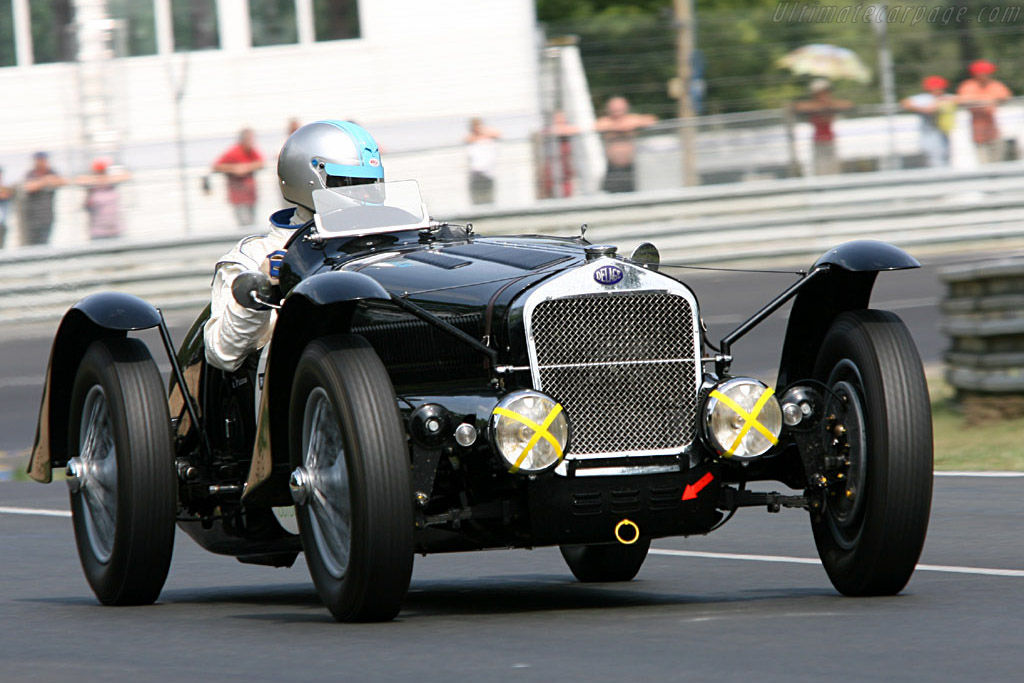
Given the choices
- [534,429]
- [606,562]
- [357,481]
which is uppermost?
[534,429]

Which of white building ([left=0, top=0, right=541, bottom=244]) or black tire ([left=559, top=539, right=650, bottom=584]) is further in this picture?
white building ([left=0, top=0, right=541, bottom=244])

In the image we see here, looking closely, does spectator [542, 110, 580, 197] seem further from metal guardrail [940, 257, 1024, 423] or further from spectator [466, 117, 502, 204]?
metal guardrail [940, 257, 1024, 423]

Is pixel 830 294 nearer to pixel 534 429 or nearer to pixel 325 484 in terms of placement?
pixel 534 429

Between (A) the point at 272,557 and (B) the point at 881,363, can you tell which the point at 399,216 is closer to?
(A) the point at 272,557

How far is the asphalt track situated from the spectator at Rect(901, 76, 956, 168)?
11.8 m

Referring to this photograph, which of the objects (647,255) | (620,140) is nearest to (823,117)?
(620,140)

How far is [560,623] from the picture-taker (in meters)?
6.02

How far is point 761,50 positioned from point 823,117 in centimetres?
100

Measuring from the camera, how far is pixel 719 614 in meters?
6.08

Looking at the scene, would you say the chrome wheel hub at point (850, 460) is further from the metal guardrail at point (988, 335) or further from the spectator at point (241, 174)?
the spectator at point (241, 174)

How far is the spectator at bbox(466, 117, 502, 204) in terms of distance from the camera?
64.4ft

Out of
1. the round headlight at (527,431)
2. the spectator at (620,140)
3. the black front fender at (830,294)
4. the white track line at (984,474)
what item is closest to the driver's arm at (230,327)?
the round headlight at (527,431)

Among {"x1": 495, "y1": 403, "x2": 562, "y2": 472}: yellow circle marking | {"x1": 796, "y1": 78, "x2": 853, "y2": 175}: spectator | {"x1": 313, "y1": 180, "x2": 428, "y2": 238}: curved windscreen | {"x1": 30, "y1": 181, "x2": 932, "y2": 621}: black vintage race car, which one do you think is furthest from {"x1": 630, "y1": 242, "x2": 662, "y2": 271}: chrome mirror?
{"x1": 796, "y1": 78, "x2": 853, "y2": 175}: spectator

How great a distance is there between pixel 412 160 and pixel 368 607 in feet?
46.5
